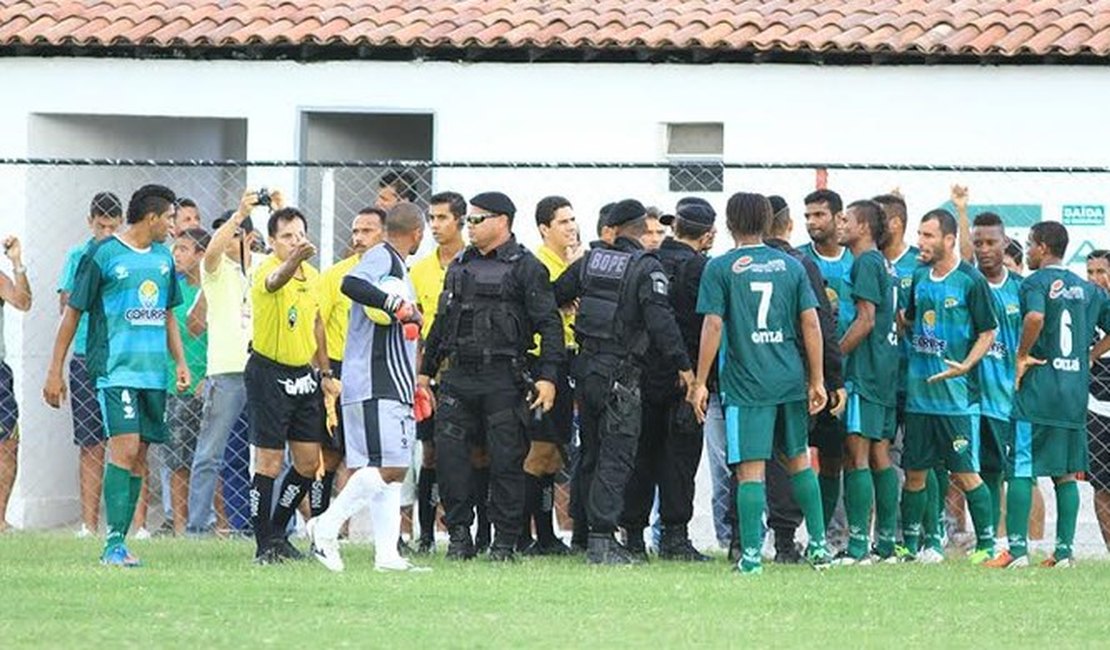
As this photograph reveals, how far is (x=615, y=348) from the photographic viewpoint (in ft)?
53.9

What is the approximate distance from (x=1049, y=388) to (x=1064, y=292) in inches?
22.7

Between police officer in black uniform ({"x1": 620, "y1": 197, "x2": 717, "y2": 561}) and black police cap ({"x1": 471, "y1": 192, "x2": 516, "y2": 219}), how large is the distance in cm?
106

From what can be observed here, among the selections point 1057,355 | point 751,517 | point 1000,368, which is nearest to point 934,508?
point 1000,368

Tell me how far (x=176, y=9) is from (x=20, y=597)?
1205 centimetres

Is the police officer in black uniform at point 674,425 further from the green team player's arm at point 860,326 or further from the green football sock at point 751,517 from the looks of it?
the green football sock at point 751,517

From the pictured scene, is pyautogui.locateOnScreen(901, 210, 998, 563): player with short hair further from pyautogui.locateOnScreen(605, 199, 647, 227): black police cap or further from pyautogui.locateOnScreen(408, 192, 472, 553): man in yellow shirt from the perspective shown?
pyautogui.locateOnScreen(408, 192, 472, 553): man in yellow shirt

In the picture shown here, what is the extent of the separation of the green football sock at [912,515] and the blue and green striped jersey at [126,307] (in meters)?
4.54

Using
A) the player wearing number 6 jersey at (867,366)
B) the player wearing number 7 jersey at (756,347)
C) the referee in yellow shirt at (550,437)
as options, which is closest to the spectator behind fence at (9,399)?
the referee in yellow shirt at (550,437)

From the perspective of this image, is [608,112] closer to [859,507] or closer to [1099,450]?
[1099,450]

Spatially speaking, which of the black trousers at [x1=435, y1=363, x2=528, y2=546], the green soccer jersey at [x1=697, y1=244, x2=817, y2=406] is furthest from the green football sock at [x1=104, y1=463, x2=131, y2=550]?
the green soccer jersey at [x1=697, y1=244, x2=817, y2=406]

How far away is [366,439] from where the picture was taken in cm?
1543

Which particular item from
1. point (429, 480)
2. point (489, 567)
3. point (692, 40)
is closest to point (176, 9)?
point (692, 40)

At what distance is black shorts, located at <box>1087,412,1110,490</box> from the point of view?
62.1ft

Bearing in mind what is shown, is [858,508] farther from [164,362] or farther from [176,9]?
[176,9]
